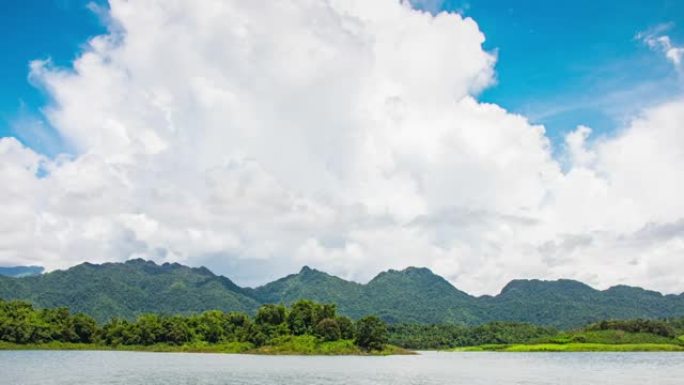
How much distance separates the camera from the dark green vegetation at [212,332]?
159875mm

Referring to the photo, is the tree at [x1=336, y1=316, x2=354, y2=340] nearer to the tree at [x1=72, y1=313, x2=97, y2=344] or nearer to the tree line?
the tree line

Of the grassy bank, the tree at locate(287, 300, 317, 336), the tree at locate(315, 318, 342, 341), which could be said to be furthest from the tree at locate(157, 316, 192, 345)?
the tree at locate(315, 318, 342, 341)

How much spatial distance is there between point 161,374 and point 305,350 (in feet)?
275

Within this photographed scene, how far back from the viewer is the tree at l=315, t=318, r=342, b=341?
528ft

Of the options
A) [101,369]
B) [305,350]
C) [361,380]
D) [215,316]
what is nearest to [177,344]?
[215,316]

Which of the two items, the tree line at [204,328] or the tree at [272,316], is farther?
the tree at [272,316]

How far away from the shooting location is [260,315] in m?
170

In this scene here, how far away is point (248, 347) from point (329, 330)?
22.0 m

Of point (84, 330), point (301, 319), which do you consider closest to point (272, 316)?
point (301, 319)

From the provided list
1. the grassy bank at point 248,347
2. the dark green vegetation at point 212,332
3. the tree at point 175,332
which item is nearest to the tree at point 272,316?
the dark green vegetation at point 212,332

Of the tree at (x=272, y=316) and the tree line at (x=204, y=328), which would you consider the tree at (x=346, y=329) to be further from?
the tree at (x=272, y=316)

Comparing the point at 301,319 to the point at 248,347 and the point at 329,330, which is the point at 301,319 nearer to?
the point at 329,330

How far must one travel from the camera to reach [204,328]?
171 metres

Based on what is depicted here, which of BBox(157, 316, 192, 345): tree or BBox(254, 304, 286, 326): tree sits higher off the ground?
BBox(254, 304, 286, 326): tree
